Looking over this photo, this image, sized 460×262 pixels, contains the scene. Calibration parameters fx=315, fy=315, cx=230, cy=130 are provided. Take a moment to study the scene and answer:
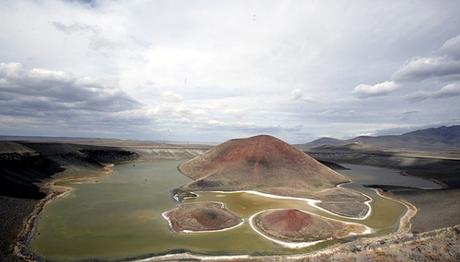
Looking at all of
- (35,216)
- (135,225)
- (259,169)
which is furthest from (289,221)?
(259,169)

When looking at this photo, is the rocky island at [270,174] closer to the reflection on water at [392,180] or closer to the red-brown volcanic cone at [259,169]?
the red-brown volcanic cone at [259,169]

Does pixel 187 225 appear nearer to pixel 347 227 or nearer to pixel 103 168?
pixel 347 227

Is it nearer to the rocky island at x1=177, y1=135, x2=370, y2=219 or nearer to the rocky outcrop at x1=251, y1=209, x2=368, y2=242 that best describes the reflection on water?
the rocky island at x1=177, y1=135, x2=370, y2=219

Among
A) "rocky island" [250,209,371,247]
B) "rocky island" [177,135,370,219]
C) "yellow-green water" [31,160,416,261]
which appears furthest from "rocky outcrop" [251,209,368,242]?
"rocky island" [177,135,370,219]

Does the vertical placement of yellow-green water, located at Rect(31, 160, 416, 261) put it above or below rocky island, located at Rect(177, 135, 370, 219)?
below

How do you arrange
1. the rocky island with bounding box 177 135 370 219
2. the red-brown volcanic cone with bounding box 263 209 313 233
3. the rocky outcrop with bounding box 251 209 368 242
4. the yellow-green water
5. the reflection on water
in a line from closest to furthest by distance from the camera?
the yellow-green water, the rocky outcrop with bounding box 251 209 368 242, the red-brown volcanic cone with bounding box 263 209 313 233, the rocky island with bounding box 177 135 370 219, the reflection on water

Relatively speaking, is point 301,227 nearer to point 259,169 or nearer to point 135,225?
point 135,225
